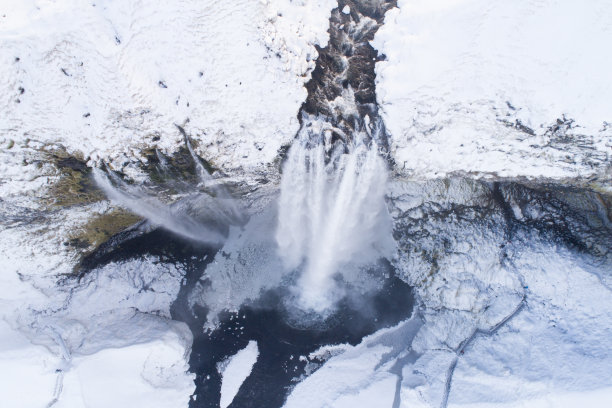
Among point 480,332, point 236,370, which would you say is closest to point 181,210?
point 236,370

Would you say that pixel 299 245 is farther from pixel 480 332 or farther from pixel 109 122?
pixel 109 122

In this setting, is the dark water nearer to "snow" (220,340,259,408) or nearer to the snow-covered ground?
"snow" (220,340,259,408)

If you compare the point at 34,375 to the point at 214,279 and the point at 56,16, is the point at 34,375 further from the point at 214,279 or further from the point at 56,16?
the point at 56,16

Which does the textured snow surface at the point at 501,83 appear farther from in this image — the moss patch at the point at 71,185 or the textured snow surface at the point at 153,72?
the moss patch at the point at 71,185

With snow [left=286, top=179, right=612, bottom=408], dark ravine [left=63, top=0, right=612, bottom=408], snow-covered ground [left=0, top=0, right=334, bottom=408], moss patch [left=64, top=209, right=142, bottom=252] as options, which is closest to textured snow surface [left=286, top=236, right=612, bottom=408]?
snow [left=286, top=179, right=612, bottom=408]

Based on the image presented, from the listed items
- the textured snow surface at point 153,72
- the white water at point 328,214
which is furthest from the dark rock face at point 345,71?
the white water at point 328,214
